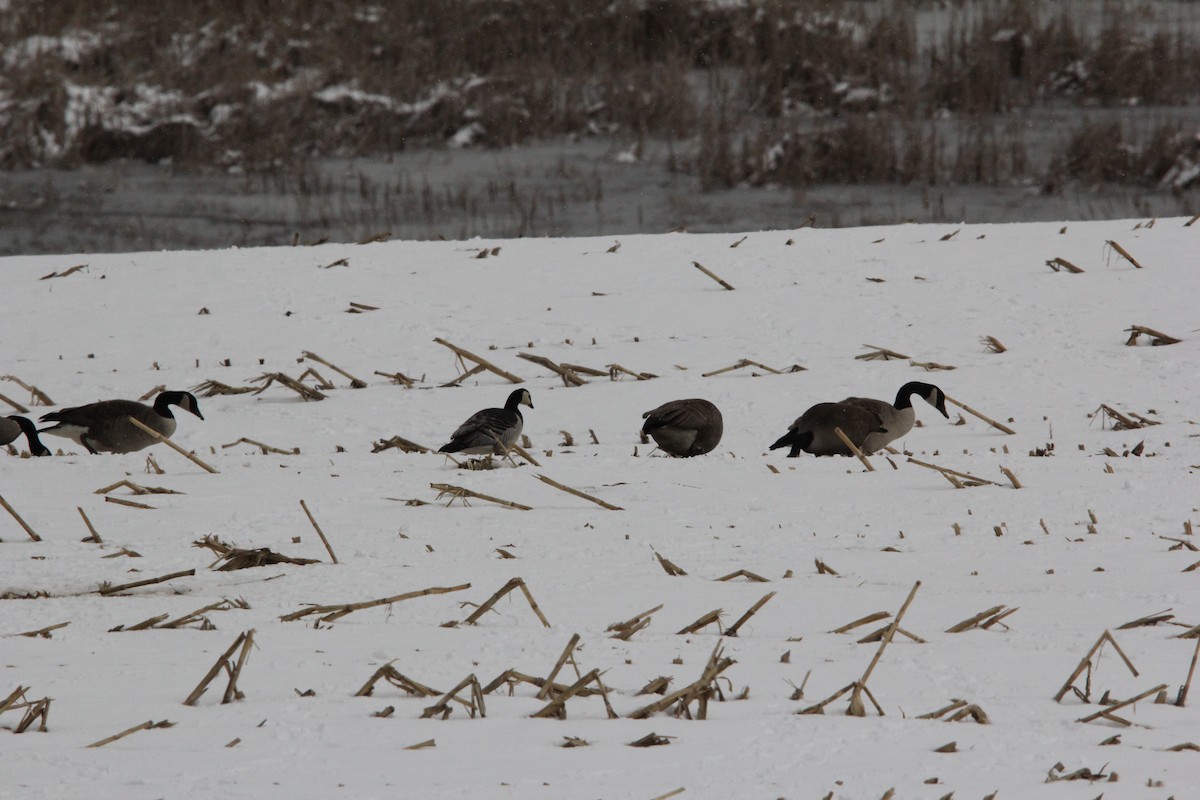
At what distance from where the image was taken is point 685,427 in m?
8.55

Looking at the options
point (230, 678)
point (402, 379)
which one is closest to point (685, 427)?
point (402, 379)

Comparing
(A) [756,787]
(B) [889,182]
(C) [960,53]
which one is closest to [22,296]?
(A) [756,787]

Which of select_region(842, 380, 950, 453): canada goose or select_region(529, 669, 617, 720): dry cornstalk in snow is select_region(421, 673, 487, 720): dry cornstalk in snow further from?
select_region(842, 380, 950, 453): canada goose

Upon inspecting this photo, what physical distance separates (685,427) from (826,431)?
883 millimetres

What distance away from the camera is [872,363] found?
1127 centimetres

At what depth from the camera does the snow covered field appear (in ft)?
11.2

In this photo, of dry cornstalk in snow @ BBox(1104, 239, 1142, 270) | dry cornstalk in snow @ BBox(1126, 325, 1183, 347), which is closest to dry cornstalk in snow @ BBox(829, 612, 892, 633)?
dry cornstalk in snow @ BBox(1126, 325, 1183, 347)

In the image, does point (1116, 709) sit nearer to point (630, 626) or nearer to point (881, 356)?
point (630, 626)

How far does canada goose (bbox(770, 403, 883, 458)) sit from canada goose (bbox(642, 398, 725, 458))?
0.49 meters

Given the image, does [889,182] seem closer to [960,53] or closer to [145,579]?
[960,53]

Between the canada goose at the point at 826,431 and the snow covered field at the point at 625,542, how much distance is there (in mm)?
217

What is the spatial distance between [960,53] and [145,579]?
2389 centimetres

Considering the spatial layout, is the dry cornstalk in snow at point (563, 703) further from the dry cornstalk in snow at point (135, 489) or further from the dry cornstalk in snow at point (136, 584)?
the dry cornstalk in snow at point (135, 489)

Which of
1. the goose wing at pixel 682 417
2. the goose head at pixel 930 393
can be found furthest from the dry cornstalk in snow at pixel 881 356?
the goose wing at pixel 682 417
